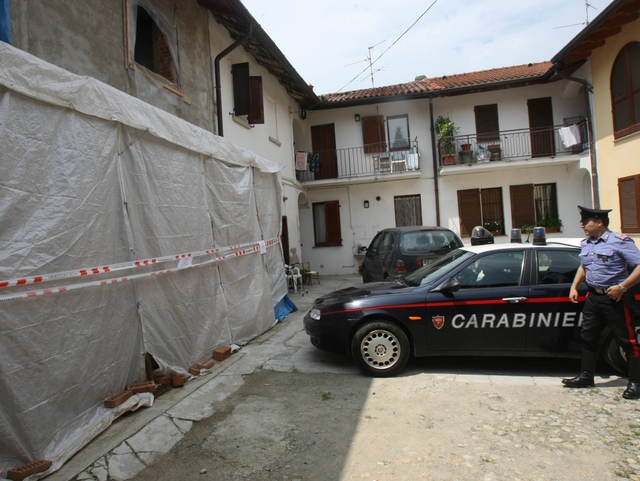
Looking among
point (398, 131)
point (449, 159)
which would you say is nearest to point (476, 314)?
point (449, 159)

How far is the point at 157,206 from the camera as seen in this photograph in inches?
187

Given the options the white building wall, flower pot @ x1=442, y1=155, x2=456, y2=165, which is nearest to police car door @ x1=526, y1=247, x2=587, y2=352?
flower pot @ x1=442, y1=155, x2=456, y2=165

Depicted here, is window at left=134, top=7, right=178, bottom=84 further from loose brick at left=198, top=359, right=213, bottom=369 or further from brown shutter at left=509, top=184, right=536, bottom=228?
brown shutter at left=509, top=184, right=536, bottom=228

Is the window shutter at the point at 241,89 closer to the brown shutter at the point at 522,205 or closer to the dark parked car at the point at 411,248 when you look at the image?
the dark parked car at the point at 411,248

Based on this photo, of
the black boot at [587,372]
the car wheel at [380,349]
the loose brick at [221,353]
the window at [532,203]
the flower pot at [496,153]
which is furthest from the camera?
the window at [532,203]

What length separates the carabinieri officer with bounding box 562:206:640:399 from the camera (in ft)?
13.2

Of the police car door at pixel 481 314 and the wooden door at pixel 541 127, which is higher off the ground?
the wooden door at pixel 541 127

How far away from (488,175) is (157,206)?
13.4m

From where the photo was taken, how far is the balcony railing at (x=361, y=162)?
15312 mm

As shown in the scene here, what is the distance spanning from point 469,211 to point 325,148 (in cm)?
604

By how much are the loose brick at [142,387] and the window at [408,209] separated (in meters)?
12.7

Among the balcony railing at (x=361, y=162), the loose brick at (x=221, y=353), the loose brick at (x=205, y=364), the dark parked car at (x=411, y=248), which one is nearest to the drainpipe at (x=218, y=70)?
the dark parked car at (x=411, y=248)

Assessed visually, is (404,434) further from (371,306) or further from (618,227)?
(618,227)

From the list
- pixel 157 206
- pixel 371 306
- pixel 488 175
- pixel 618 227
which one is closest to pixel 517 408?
pixel 371 306
